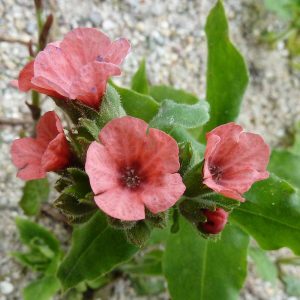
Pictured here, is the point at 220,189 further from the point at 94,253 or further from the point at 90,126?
the point at 94,253

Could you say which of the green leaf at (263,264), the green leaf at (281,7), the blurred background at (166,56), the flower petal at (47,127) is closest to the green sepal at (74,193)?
the flower petal at (47,127)

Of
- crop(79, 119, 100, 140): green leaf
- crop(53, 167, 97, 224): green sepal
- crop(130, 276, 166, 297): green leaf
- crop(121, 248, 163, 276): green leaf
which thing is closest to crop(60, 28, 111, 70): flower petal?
crop(79, 119, 100, 140): green leaf

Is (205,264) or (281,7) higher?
(281,7)

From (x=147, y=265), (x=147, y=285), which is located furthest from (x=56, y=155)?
(x=147, y=285)

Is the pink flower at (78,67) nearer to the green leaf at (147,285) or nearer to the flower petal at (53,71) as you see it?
the flower petal at (53,71)


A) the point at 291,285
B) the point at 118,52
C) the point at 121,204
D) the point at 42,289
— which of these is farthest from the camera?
the point at 291,285

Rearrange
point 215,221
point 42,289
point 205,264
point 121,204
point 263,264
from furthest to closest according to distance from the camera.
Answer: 1. point 263,264
2. point 42,289
3. point 205,264
4. point 215,221
5. point 121,204

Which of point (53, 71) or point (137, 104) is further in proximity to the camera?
point (137, 104)

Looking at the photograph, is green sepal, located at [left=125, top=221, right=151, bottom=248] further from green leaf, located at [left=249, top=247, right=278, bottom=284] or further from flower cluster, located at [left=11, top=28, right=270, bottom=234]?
green leaf, located at [left=249, top=247, right=278, bottom=284]
